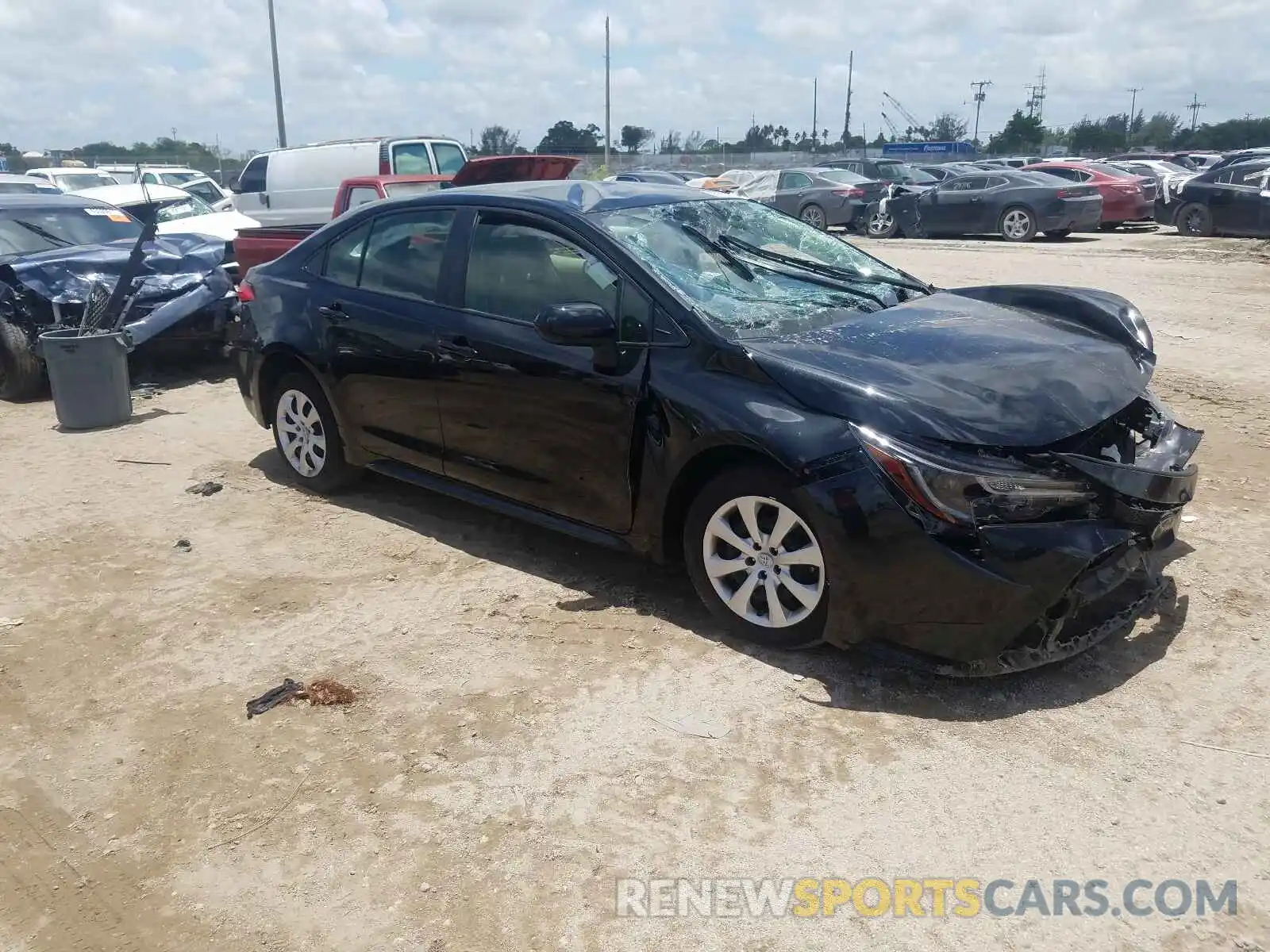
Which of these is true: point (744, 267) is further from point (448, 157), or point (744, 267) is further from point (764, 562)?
point (448, 157)

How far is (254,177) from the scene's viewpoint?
55.4ft

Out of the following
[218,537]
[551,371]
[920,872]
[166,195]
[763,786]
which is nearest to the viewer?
[920,872]

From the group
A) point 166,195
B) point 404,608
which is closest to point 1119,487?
point 404,608

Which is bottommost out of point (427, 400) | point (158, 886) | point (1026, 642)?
point (158, 886)

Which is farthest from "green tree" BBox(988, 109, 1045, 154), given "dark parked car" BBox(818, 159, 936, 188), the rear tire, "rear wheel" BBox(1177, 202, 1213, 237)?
the rear tire

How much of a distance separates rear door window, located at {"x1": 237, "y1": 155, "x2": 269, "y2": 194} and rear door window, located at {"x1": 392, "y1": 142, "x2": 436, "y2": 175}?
2809mm

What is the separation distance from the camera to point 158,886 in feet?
9.36

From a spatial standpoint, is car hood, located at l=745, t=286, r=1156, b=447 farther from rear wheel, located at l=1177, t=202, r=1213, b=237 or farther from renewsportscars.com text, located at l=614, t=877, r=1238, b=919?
rear wheel, located at l=1177, t=202, r=1213, b=237

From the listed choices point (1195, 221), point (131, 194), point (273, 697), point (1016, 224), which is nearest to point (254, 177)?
point (131, 194)

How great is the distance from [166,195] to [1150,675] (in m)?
16.2

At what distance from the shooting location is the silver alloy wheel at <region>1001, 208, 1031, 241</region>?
19562 millimetres

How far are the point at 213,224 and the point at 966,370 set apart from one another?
44.9 ft

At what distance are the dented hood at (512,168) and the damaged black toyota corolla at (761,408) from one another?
459cm

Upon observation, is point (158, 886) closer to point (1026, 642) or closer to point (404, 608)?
point (404, 608)
